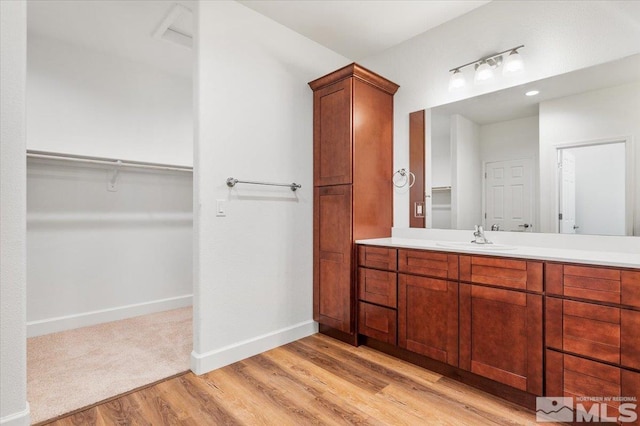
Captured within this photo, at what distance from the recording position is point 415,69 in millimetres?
2818

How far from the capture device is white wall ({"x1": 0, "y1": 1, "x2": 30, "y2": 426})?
146cm

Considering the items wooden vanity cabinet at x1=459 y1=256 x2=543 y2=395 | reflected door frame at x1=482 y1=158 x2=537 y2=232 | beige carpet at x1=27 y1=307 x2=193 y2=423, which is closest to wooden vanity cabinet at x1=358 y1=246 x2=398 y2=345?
wooden vanity cabinet at x1=459 y1=256 x2=543 y2=395

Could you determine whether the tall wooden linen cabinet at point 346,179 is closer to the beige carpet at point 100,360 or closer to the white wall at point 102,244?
the beige carpet at point 100,360

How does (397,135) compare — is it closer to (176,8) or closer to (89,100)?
(176,8)

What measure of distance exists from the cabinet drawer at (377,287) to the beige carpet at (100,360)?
4.56 ft

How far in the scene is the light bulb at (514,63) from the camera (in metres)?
2.18

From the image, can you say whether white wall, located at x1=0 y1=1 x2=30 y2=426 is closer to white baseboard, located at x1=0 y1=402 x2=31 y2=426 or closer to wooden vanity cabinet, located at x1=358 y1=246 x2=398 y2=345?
white baseboard, located at x1=0 y1=402 x2=31 y2=426

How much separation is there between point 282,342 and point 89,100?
2843 millimetres

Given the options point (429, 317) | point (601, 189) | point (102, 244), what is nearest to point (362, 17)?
point (601, 189)

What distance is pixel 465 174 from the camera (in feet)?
8.30

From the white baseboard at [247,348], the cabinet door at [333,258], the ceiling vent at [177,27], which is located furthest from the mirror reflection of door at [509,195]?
the ceiling vent at [177,27]

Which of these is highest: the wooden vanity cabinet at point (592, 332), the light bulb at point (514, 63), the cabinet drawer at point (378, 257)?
the light bulb at point (514, 63)

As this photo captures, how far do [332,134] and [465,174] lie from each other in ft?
3.68

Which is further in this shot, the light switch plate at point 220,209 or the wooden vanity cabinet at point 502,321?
the light switch plate at point 220,209
